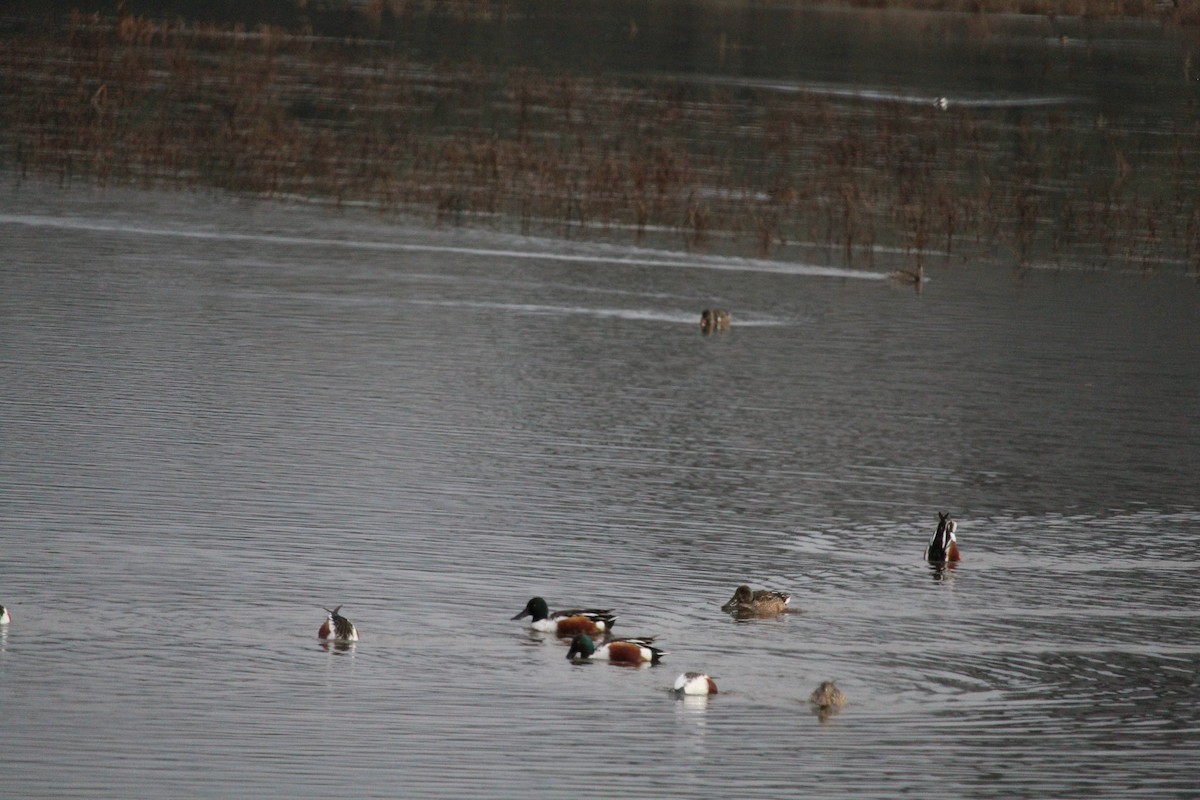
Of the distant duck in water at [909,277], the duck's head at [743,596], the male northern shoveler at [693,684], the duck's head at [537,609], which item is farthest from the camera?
the distant duck in water at [909,277]

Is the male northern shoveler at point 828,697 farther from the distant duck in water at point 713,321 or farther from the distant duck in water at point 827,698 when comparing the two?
the distant duck in water at point 713,321

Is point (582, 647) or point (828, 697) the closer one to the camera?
point (828, 697)

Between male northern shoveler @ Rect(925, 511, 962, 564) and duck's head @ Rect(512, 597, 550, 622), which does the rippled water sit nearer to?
male northern shoveler @ Rect(925, 511, 962, 564)

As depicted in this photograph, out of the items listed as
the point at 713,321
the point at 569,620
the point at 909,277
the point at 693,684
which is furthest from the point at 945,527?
the point at 909,277

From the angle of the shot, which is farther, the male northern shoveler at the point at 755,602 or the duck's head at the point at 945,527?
the duck's head at the point at 945,527

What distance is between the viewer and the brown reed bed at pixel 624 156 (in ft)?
138

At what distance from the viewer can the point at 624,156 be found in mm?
47000

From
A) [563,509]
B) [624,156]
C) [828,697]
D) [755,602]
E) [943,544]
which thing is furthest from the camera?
[624,156]

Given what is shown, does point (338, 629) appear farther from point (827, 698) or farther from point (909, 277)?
point (909, 277)

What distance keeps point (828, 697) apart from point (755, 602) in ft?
7.75

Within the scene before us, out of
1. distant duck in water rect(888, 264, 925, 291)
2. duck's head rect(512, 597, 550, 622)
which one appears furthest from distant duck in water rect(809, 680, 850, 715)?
distant duck in water rect(888, 264, 925, 291)

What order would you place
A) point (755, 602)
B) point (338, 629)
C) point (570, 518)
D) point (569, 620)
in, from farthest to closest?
point (570, 518) < point (755, 602) < point (569, 620) < point (338, 629)

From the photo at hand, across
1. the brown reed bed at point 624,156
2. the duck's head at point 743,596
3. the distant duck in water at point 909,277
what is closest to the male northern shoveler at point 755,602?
the duck's head at point 743,596

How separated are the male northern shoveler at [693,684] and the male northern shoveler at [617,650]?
30.9 inches
